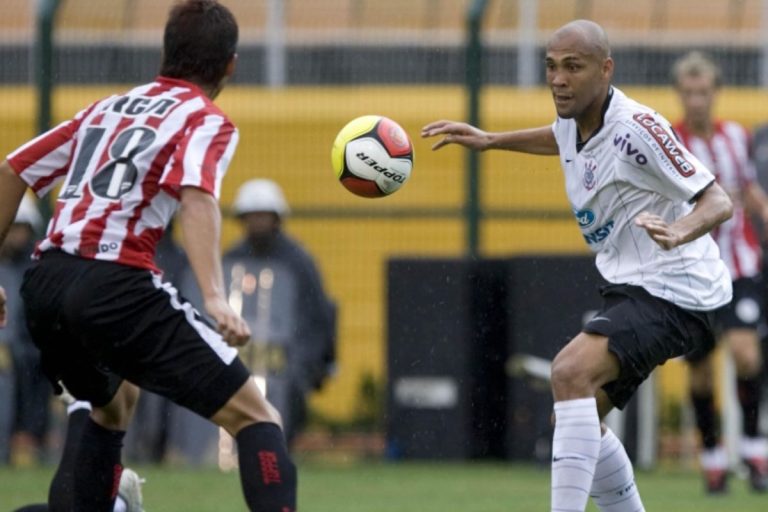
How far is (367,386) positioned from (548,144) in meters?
7.11

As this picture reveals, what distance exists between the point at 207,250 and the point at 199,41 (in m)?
0.83

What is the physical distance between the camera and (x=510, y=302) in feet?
42.8

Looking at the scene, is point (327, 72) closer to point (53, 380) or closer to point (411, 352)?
point (411, 352)

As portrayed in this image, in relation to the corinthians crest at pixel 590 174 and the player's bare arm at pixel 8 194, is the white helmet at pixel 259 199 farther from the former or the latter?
the player's bare arm at pixel 8 194

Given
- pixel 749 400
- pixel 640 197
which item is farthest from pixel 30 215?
pixel 640 197

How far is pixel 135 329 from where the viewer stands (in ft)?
19.4

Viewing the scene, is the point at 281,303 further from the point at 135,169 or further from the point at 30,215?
the point at 135,169

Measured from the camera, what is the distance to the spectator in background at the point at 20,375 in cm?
1276

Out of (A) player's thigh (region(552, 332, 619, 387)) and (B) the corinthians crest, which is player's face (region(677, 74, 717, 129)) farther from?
(A) player's thigh (region(552, 332, 619, 387))

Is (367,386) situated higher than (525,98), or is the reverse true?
(525,98)

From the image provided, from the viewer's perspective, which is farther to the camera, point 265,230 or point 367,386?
point 367,386

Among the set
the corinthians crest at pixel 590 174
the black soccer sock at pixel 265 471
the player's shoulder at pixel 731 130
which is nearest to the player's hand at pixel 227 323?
the black soccer sock at pixel 265 471

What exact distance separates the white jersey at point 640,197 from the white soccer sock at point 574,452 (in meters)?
0.57

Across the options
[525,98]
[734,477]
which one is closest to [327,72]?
[525,98]
